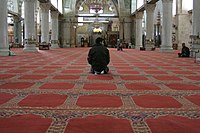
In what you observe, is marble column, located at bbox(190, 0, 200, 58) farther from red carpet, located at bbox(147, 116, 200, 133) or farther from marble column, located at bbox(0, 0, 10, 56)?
red carpet, located at bbox(147, 116, 200, 133)

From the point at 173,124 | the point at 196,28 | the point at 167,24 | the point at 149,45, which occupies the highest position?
the point at 167,24

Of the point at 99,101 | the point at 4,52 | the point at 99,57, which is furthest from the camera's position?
the point at 4,52

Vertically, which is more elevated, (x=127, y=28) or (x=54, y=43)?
(x=127, y=28)

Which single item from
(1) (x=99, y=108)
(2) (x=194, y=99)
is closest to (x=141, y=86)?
(2) (x=194, y=99)

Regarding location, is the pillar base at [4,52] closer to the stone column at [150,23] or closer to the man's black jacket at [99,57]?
the man's black jacket at [99,57]

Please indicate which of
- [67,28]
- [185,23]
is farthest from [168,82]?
[67,28]

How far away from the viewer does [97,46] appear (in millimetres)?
6410

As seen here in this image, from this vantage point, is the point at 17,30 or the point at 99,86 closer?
the point at 99,86

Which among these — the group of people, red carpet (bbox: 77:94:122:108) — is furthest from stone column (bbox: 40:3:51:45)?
red carpet (bbox: 77:94:122:108)

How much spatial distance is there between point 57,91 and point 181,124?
2167 millimetres

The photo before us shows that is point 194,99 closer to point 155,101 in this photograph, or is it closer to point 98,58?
point 155,101

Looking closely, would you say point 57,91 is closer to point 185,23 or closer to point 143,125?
point 143,125

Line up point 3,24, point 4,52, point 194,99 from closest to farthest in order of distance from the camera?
point 194,99
point 3,24
point 4,52

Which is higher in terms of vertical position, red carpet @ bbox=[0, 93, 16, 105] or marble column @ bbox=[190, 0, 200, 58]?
marble column @ bbox=[190, 0, 200, 58]
